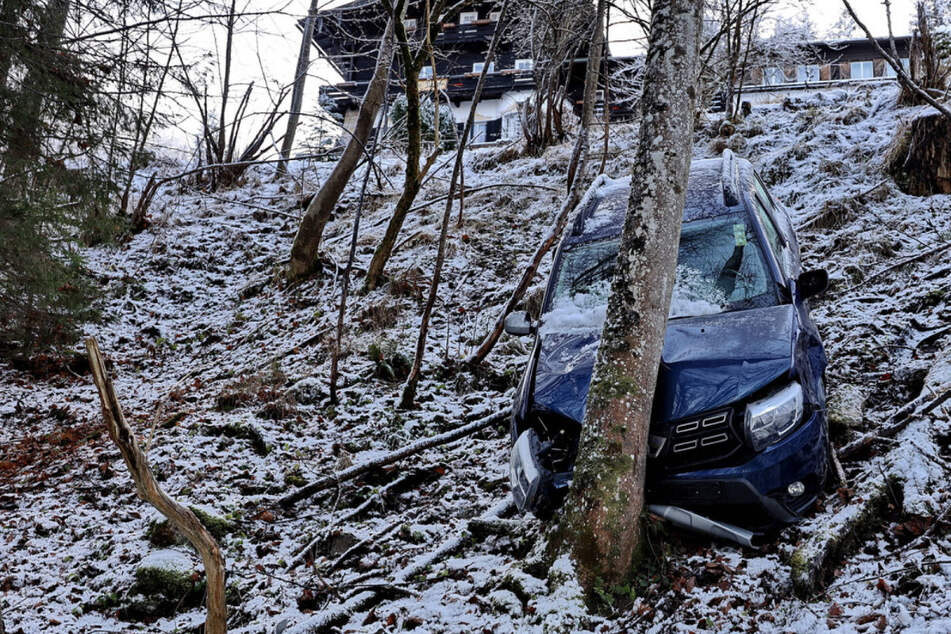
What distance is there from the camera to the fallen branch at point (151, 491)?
102 inches

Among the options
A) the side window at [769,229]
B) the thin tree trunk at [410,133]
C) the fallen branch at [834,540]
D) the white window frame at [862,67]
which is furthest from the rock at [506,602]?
the white window frame at [862,67]

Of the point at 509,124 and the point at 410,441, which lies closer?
the point at 410,441

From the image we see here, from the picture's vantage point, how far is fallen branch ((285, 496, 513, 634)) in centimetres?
383

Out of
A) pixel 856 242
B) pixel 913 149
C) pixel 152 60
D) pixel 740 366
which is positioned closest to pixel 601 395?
pixel 740 366

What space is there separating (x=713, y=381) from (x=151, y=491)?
2.99 m

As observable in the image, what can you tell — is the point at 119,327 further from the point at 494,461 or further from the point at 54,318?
the point at 494,461

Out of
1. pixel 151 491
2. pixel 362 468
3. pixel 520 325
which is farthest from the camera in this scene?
pixel 362 468

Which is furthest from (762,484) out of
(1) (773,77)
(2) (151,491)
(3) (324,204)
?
(1) (773,77)

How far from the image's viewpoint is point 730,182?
5.18 m

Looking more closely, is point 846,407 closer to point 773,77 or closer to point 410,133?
point 410,133

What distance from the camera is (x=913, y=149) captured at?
30.0 ft

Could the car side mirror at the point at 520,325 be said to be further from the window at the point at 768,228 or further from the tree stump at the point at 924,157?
the tree stump at the point at 924,157

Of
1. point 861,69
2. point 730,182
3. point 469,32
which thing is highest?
point 469,32

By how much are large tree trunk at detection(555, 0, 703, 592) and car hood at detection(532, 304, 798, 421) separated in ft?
0.99
